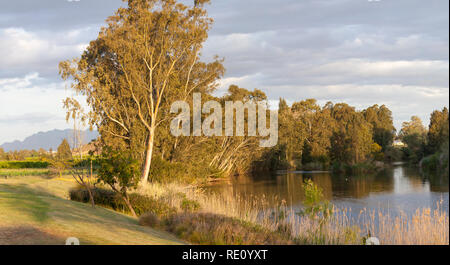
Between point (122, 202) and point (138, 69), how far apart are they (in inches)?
461

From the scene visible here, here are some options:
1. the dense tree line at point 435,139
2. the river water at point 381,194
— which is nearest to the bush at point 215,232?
the dense tree line at point 435,139

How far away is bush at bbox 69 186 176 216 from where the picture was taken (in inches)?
472

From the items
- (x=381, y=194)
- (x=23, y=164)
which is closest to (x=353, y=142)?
(x=381, y=194)

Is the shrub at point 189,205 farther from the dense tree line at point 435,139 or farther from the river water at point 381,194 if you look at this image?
→ the dense tree line at point 435,139

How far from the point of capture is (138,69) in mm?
22703

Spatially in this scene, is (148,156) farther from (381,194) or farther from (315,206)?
(315,206)

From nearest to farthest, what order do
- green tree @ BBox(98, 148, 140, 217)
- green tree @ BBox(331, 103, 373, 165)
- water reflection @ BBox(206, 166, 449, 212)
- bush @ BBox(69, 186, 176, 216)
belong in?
green tree @ BBox(98, 148, 140, 217) → bush @ BBox(69, 186, 176, 216) → water reflection @ BBox(206, 166, 449, 212) → green tree @ BBox(331, 103, 373, 165)

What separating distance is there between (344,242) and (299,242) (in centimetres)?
96

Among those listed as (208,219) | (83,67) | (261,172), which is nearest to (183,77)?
(83,67)

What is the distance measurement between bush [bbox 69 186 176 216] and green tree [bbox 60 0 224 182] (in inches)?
287

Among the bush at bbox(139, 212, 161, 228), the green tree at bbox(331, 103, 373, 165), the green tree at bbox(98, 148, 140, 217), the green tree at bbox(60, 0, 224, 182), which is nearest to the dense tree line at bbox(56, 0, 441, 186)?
the green tree at bbox(60, 0, 224, 182)

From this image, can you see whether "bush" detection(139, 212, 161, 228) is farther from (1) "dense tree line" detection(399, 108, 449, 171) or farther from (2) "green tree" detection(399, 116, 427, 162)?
(1) "dense tree line" detection(399, 108, 449, 171)

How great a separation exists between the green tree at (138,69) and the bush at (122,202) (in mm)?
7299

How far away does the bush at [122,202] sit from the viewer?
11992 millimetres
